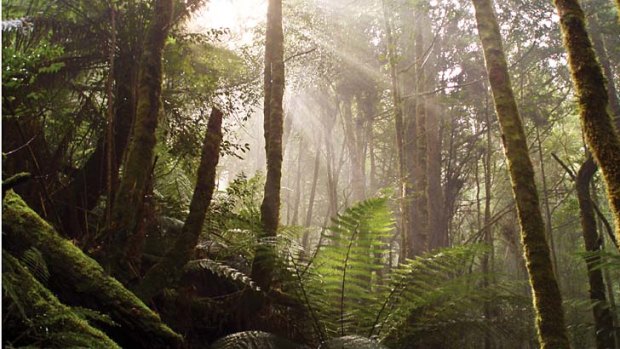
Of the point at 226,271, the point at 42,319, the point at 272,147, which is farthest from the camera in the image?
the point at 272,147

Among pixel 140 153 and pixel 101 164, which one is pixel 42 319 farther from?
pixel 101 164

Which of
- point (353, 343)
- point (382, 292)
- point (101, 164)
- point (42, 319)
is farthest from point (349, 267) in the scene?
point (42, 319)

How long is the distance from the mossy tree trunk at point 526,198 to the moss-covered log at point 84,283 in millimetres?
2276

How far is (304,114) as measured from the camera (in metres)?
24.3

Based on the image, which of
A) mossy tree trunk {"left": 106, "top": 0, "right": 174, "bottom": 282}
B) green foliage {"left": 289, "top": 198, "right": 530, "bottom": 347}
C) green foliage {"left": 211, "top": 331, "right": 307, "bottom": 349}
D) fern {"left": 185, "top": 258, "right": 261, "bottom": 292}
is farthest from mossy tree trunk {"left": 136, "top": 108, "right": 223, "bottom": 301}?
green foliage {"left": 289, "top": 198, "right": 530, "bottom": 347}

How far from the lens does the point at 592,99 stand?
255 centimetres

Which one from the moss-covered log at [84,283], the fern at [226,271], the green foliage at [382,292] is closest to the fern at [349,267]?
the green foliage at [382,292]

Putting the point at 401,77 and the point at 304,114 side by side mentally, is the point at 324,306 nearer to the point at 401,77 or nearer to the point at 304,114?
the point at 401,77

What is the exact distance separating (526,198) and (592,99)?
100 centimetres

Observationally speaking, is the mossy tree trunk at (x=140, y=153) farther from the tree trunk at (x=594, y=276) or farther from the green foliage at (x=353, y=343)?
the tree trunk at (x=594, y=276)

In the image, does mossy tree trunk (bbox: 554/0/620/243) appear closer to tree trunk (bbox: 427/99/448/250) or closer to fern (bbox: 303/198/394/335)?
fern (bbox: 303/198/394/335)

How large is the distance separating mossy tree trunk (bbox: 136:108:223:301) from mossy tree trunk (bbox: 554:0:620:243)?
2.42 metres

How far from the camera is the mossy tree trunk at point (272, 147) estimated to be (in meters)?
4.22

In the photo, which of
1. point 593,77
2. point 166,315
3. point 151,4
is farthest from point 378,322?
point 151,4
